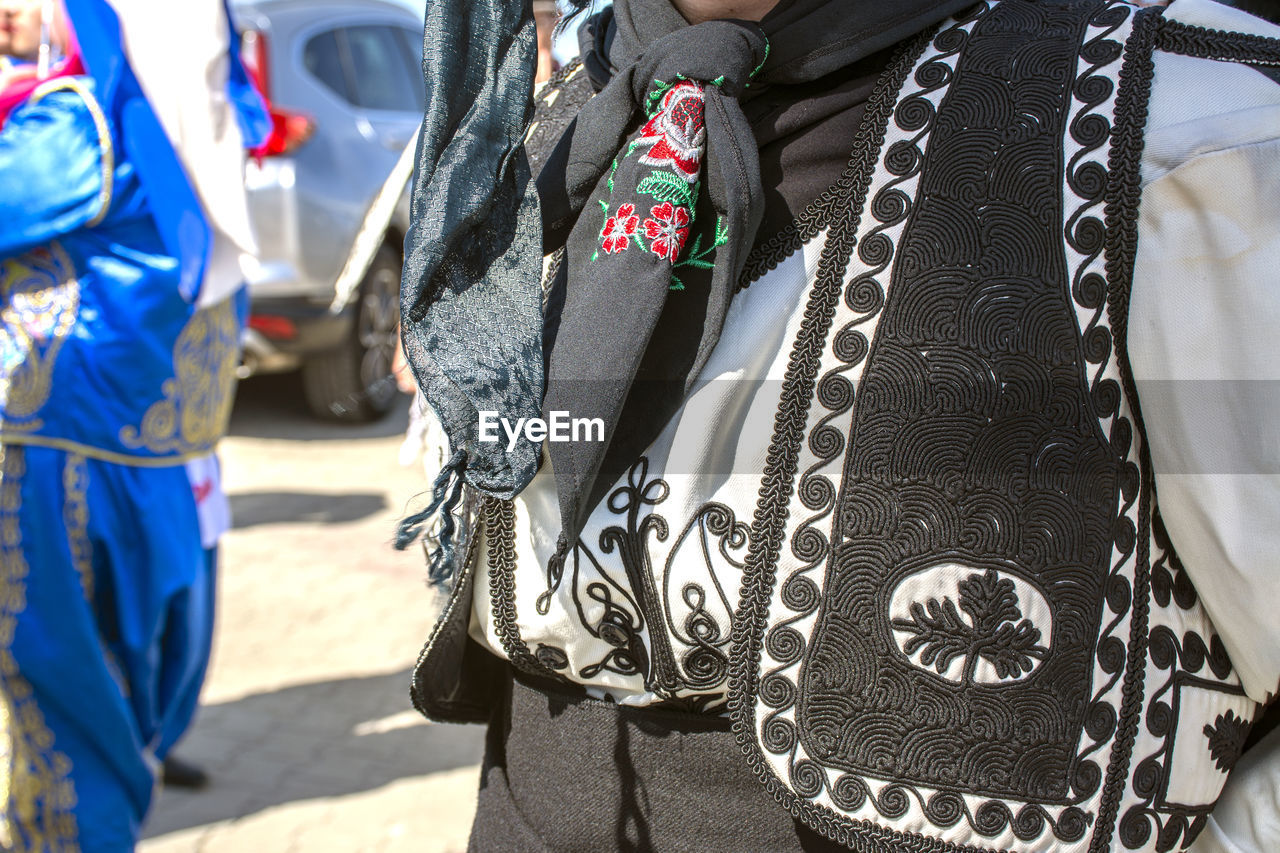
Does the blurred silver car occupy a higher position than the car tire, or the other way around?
the blurred silver car

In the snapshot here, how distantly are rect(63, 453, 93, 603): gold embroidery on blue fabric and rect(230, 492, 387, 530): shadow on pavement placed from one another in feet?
8.94

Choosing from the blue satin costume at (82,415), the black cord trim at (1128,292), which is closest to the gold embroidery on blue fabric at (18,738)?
the blue satin costume at (82,415)

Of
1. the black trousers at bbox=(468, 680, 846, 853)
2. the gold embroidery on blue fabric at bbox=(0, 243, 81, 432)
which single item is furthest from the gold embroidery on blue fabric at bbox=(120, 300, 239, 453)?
the black trousers at bbox=(468, 680, 846, 853)

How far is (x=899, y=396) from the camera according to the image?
1066 mm

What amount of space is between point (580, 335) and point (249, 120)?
213cm

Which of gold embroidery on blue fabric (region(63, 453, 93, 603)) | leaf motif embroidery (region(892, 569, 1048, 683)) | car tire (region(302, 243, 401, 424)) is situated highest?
leaf motif embroidery (region(892, 569, 1048, 683))

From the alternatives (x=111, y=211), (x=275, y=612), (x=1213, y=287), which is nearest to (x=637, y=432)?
(x=1213, y=287)

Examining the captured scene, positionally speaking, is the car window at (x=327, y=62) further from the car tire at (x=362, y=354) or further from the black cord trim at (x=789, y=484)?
the black cord trim at (x=789, y=484)

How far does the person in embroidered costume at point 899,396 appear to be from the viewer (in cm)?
104

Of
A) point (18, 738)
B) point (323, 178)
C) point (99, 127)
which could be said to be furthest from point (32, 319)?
point (323, 178)

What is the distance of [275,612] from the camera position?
452 cm

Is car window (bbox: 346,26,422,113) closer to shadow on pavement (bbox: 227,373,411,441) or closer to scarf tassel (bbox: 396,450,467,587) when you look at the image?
shadow on pavement (bbox: 227,373,411,441)

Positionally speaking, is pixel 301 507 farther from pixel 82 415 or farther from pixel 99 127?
pixel 99 127

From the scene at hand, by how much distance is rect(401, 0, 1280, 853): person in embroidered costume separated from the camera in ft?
3.40
